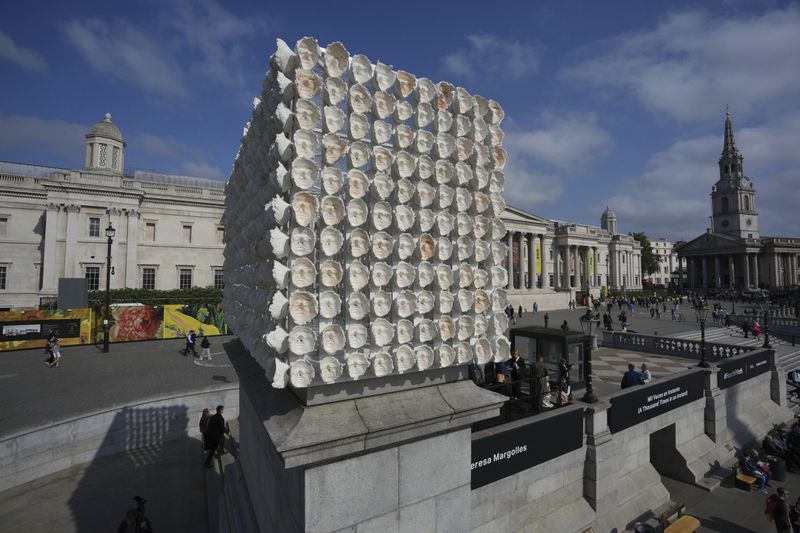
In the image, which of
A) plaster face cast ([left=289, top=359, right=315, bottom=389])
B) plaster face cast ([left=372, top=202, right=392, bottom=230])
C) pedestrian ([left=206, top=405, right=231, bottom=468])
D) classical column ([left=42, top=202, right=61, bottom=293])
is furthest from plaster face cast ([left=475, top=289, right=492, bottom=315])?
classical column ([left=42, top=202, right=61, bottom=293])

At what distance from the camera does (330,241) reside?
3.35m

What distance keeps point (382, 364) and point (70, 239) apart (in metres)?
44.0

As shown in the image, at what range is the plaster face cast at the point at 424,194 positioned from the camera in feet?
12.7

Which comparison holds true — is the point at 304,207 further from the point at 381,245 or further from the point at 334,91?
the point at 334,91

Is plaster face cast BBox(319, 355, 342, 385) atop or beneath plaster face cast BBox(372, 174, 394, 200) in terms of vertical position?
beneath

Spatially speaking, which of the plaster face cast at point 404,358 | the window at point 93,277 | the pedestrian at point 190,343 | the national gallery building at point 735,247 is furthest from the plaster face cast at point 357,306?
the national gallery building at point 735,247

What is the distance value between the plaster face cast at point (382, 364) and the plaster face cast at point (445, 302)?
2.43 ft

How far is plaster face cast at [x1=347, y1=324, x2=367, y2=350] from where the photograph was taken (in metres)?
3.40

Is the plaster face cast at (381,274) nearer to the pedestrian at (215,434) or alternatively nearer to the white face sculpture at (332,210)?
the white face sculpture at (332,210)

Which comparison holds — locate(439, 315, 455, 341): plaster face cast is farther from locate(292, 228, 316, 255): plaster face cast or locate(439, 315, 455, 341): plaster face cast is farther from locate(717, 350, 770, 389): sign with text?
locate(717, 350, 770, 389): sign with text

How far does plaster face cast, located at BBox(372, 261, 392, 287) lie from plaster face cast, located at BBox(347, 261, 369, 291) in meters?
0.10

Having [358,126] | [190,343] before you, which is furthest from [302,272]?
[190,343]

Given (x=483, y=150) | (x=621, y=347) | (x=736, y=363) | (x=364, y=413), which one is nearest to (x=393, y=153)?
(x=483, y=150)

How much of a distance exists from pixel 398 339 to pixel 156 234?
147 feet
